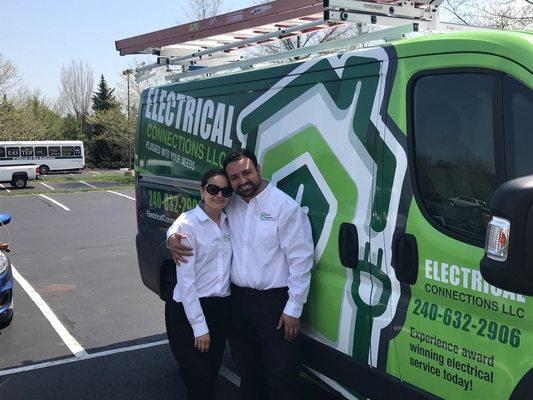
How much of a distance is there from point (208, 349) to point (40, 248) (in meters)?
8.05

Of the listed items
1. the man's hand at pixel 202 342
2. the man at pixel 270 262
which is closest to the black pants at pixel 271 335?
the man at pixel 270 262

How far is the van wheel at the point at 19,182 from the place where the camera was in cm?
2531

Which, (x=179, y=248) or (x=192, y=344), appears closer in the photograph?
(x=179, y=248)

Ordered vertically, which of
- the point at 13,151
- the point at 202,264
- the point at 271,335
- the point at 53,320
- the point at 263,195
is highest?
the point at 263,195

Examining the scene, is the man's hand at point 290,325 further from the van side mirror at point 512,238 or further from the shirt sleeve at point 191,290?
the van side mirror at point 512,238

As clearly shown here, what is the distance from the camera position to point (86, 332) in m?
5.38

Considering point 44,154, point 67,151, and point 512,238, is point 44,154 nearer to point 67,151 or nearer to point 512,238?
point 67,151

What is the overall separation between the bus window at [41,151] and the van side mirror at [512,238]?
3867 cm

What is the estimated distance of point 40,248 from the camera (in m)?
10.2

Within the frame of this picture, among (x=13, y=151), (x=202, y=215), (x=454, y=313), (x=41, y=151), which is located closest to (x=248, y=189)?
(x=202, y=215)

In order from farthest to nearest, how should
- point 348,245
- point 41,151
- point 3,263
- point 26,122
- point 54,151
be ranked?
point 26,122
point 54,151
point 41,151
point 3,263
point 348,245

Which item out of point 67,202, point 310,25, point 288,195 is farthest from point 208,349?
point 67,202

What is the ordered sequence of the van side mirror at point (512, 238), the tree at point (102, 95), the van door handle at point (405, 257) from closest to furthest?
the van side mirror at point (512, 238)
the van door handle at point (405, 257)
the tree at point (102, 95)

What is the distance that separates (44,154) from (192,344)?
1461 inches
